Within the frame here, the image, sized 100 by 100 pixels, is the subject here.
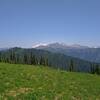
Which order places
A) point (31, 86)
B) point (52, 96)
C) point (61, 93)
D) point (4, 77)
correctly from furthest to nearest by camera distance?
point (4, 77) < point (31, 86) < point (61, 93) < point (52, 96)

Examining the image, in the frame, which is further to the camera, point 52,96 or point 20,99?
point 52,96

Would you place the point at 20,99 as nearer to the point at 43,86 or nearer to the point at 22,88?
the point at 22,88

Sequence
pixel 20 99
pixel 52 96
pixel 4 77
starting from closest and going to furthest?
pixel 20 99 < pixel 52 96 < pixel 4 77

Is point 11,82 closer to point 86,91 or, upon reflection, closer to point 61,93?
point 61,93

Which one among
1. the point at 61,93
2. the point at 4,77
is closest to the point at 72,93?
the point at 61,93

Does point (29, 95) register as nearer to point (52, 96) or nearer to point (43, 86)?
point (52, 96)

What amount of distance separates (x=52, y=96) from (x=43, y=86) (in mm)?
4009

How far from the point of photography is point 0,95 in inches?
864

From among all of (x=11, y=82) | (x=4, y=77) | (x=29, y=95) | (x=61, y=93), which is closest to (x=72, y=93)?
(x=61, y=93)

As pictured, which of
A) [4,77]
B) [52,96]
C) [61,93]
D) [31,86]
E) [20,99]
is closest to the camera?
[20,99]

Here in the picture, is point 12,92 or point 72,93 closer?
point 12,92

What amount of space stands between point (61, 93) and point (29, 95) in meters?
3.78

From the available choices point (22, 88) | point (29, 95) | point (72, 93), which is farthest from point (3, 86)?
point (72, 93)

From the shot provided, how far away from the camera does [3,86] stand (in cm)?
2527
